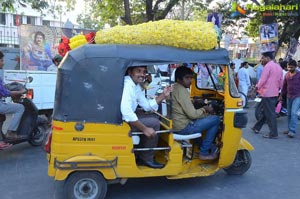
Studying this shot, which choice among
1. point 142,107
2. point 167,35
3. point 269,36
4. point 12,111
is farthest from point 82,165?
point 269,36

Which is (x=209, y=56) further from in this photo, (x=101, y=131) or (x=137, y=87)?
(x=101, y=131)

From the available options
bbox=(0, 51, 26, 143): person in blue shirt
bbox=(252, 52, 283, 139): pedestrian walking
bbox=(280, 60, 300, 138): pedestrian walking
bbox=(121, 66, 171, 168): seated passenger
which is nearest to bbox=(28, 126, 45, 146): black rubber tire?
bbox=(0, 51, 26, 143): person in blue shirt

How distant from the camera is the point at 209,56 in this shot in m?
4.25

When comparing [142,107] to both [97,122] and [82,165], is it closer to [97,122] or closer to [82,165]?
[97,122]

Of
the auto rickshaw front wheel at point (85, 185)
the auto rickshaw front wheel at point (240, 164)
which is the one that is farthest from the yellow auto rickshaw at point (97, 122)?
the auto rickshaw front wheel at point (240, 164)

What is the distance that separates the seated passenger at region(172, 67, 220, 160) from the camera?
15.1ft

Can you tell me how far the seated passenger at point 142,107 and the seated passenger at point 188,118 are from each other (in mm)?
413

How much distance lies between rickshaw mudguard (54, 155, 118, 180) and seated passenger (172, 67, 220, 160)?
112 cm

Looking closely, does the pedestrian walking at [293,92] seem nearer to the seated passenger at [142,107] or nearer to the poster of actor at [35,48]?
the seated passenger at [142,107]

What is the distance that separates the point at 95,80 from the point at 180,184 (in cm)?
194

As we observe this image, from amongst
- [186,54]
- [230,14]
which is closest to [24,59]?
[186,54]

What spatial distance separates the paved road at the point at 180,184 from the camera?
4438 mm

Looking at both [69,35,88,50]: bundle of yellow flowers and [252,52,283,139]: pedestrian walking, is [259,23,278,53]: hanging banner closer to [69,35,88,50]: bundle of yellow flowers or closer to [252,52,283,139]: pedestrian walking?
[252,52,283,139]: pedestrian walking

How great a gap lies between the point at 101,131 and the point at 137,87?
75 cm
